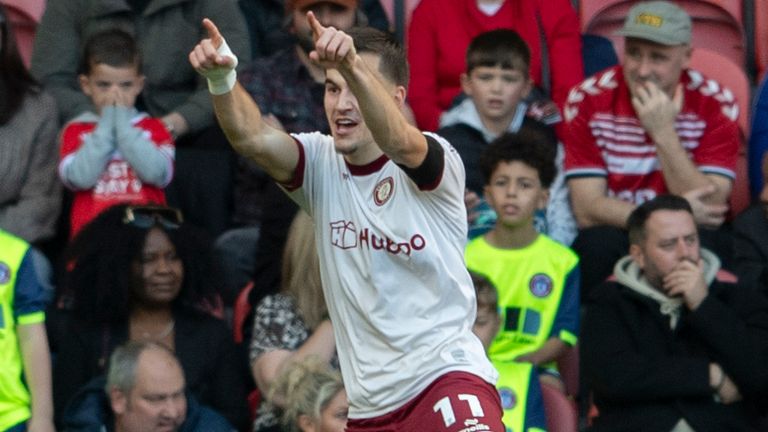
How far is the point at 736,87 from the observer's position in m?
8.41

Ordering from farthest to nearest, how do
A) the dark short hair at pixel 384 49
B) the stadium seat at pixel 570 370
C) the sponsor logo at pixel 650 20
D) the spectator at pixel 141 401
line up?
the sponsor logo at pixel 650 20 < the stadium seat at pixel 570 370 < the spectator at pixel 141 401 < the dark short hair at pixel 384 49

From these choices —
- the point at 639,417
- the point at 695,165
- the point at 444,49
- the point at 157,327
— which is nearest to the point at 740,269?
the point at 695,165

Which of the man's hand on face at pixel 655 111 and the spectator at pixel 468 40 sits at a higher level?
the spectator at pixel 468 40

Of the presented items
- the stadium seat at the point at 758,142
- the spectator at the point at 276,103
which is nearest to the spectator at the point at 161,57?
the spectator at the point at 276,103

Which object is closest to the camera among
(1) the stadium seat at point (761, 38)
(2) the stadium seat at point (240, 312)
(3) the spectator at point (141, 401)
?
(3) the spectator at point (141, 401)

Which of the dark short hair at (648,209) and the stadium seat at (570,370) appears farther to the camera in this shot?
the stadium seat at (570,370)

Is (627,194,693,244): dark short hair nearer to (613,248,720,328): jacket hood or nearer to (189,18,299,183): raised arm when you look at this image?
(613,248,720,328): jacket hood

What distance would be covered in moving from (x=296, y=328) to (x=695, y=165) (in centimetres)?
216

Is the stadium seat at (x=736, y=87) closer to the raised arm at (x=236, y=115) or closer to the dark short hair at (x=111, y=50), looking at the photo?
the dark short hair at (x=111, y=50)

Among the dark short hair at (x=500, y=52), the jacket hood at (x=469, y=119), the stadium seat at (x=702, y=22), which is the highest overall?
the stadium seat at (x=702, y=22)

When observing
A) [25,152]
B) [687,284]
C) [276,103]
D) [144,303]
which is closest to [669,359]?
[687,284]

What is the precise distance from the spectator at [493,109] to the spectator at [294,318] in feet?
3.86

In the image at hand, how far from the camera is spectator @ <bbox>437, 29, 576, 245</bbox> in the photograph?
7840 mm

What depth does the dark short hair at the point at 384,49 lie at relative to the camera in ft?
→ 16.6
